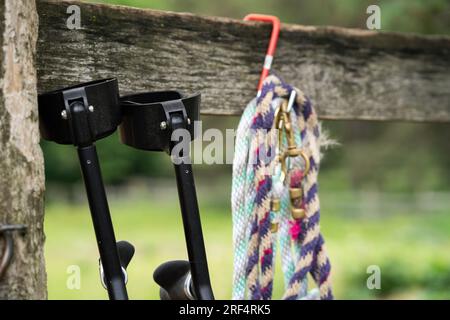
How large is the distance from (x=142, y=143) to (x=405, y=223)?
13.4 m

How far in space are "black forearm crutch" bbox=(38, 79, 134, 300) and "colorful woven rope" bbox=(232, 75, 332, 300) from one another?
356mm

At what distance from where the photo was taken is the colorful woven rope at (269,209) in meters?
1.45

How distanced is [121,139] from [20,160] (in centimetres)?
26

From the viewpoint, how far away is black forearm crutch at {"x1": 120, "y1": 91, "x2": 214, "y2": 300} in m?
1.20

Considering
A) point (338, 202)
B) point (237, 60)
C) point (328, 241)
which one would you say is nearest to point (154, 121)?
point (237, 60)

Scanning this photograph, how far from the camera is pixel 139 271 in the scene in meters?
8.14

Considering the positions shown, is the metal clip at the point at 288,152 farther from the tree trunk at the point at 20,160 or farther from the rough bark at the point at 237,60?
the tree trunk at the point at 20,160

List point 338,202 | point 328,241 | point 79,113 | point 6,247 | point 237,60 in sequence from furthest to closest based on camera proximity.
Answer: point 338,202 < point 328,241 < point 237,60 < point 79,113 < point 6,247

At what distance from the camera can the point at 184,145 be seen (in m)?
1.20

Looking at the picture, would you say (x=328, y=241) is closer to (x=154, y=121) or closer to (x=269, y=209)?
(x=269, y=209)

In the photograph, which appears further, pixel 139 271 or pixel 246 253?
pixel 139 271

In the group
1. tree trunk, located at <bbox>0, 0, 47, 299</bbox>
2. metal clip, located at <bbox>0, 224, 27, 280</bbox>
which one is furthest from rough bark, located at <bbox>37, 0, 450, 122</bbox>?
metal clip, located at <bbox>0, 224, 27, 280</bbox>
